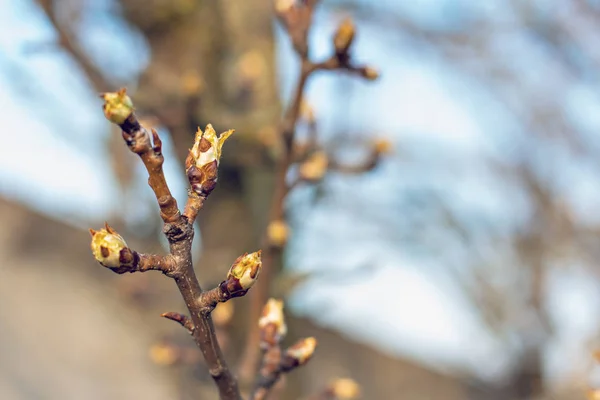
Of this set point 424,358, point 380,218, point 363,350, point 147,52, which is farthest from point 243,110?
point 424,358

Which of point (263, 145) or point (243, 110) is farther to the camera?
point (243, 110)

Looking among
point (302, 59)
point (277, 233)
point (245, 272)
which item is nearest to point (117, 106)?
point (245, 272)

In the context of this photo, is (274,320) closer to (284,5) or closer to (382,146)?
(284,5)

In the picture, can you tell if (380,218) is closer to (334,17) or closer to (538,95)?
(538,95)

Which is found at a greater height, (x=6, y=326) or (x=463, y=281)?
(x=463, y=281)

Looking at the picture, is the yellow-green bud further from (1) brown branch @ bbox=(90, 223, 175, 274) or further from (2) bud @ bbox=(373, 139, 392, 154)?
(2) bud @ bbox=(373, 139, 392, 154)

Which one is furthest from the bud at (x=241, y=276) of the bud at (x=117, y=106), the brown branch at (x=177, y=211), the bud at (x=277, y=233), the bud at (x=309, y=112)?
the bud at (x=309, y=112)
